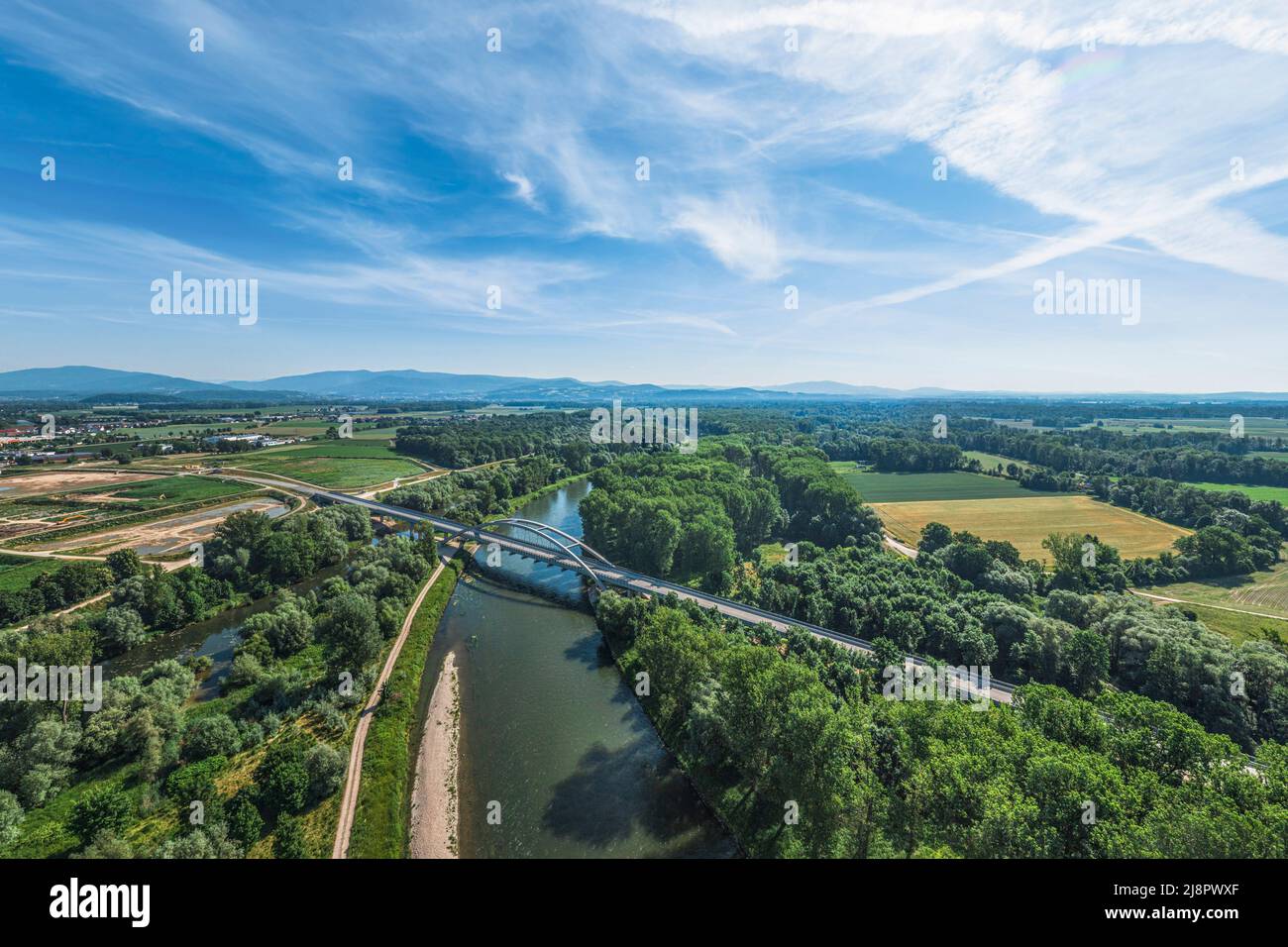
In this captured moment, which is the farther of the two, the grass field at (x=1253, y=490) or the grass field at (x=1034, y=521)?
the grass field at (x=1253, y=490)

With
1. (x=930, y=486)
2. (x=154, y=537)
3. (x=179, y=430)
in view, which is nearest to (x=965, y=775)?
(x=154, y=537)

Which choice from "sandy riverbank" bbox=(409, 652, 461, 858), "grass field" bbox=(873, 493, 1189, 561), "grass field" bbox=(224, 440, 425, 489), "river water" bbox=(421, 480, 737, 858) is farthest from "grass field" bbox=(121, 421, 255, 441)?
"grass field" bbox=(873, 493, 1189, 561)

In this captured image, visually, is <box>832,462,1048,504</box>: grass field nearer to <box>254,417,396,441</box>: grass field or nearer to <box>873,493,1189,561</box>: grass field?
<box>873,493,1189,561</box>: grass field

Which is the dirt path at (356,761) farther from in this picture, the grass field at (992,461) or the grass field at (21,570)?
the grass field at (992,461)

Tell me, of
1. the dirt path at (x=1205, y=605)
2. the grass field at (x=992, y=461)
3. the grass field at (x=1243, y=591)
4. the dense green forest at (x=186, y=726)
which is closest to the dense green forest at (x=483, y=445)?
the dense green forest at (x=186, y=726)

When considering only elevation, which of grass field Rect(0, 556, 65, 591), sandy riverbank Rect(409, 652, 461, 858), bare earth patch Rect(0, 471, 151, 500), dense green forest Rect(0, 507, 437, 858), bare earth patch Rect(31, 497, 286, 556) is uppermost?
bare earth patch Rect(0, 471, 151, 500)

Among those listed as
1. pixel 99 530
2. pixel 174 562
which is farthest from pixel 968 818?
pixel 99 530
